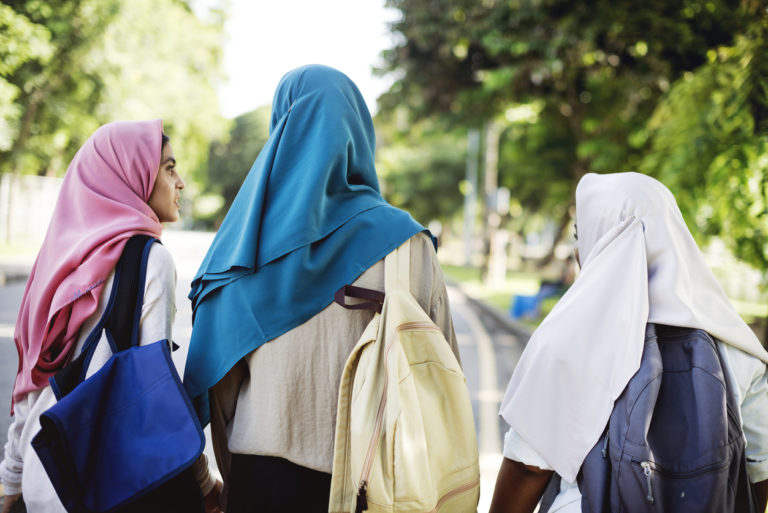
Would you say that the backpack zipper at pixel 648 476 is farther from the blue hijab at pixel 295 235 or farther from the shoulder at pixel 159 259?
the shoulder at pixel 159 259

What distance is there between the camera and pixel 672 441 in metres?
1.50

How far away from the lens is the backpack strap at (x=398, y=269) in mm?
1760

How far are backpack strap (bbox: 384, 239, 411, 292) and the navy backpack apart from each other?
Result: 67 centimetres

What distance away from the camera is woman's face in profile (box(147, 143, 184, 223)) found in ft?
7.40

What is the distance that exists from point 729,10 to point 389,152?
33136 mm

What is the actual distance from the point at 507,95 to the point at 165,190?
Result: 7707 mm

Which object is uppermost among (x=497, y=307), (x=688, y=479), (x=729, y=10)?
(x=729, y=10)

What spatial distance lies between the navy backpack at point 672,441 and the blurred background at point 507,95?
3.07m

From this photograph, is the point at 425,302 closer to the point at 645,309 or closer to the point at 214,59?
the point at 645,309

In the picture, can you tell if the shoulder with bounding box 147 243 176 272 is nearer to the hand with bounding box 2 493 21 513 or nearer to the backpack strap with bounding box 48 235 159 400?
the backpack strap with bounding box 48 235 159 400

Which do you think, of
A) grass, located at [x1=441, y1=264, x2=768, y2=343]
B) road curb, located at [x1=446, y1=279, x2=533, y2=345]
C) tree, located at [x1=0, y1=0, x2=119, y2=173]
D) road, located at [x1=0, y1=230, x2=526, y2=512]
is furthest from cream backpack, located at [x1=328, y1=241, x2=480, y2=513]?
tree, located at [x1=0, y1=0, x2=119, y2=173]

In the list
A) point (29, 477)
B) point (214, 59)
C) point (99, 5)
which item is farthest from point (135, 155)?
point (214, 59)

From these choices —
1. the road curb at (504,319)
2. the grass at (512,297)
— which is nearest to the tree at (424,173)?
the grass at (512,297)

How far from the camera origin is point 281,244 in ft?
5.88
